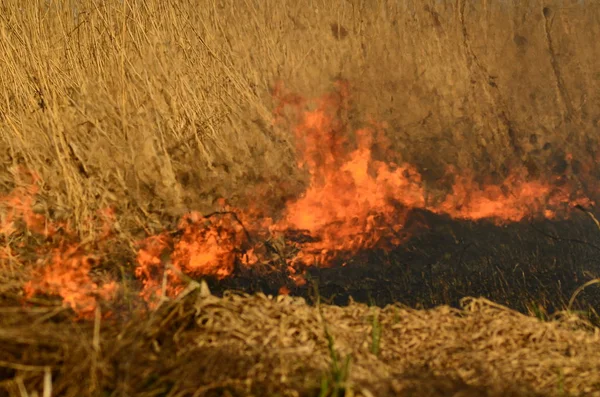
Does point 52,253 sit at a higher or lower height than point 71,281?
higher

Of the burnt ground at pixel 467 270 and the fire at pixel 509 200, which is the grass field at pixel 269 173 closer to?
the fire at pixel 509 200

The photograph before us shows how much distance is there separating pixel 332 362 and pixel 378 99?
3612 millimetres

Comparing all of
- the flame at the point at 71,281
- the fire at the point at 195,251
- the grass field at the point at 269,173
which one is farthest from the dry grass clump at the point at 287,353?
the fire at the point at 195,251

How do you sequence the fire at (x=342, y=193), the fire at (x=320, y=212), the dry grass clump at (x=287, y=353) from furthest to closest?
the fire at (x=342, y=193)
the fire at (x=320, y=212)
the dry grass clump at (x=287, y=353)

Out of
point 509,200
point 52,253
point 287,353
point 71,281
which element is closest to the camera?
point 287,353

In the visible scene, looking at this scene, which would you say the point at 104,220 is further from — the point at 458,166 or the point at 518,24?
the point at 518,24

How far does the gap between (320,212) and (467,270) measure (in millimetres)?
1238

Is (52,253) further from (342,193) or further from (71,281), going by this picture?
(342,193)

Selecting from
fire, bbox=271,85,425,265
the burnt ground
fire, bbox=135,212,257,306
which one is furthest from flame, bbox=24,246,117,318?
fire, bbox=271,85,425,265

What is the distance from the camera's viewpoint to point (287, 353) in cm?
295

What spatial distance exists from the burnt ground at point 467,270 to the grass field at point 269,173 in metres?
0.12

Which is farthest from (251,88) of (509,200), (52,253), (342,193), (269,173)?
(509,200)

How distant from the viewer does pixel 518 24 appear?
22.1 feet

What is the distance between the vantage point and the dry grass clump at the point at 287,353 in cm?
273
